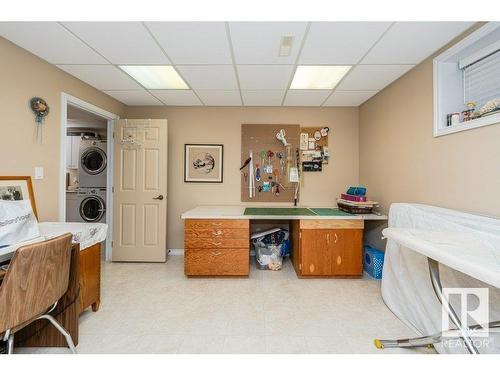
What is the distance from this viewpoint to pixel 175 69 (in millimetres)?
2367

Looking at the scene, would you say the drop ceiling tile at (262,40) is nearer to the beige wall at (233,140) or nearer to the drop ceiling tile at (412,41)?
the drop ceiling tile at (412,41)

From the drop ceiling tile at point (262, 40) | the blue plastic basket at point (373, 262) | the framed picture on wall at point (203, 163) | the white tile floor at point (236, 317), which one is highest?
the drop ceiling tile at point (262, 40)

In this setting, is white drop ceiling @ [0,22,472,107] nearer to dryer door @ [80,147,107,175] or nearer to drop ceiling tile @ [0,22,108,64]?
drop ceiling tile @ [0,22,108,64]

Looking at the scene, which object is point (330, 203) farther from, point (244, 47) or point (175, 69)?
point (175, 69)

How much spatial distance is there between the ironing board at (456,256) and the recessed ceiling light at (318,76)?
1732 millimetres

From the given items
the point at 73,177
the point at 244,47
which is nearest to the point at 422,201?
the point at 244,47

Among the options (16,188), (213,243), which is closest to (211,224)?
(213,243)

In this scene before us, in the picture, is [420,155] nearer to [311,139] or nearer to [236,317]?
[311,139]

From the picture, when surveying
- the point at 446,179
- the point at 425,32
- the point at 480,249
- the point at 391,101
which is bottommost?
the point at 480,249

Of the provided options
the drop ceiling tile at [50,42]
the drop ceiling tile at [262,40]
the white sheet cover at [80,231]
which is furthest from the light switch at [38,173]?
the drop ceiling tile at [262,40]

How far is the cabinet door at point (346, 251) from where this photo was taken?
8.95ft

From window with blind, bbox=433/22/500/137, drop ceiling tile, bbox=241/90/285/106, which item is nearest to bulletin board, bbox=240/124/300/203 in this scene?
drop ceiling tile, bbox=241/90/285/106

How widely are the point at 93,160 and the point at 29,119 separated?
7.69 ft

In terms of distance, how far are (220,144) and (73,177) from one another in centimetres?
307
